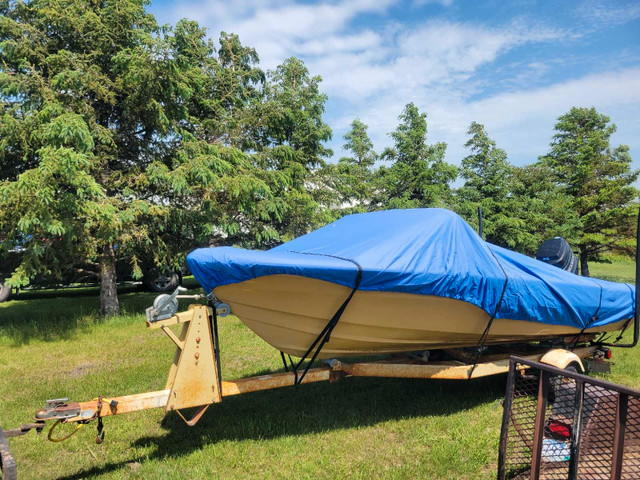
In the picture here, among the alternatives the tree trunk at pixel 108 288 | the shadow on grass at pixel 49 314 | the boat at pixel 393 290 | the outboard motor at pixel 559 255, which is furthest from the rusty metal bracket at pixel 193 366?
the tree trunk at pixel 108 288

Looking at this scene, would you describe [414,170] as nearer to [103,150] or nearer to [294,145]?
[294,145]

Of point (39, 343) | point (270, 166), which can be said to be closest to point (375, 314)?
point (39, 343)

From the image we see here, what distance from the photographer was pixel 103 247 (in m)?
9.27

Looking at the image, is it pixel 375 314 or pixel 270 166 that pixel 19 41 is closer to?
pixel 270 166

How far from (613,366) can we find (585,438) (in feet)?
12.5

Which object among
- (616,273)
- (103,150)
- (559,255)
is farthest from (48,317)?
(616,273)

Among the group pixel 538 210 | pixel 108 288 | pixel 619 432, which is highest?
pixel 538 210

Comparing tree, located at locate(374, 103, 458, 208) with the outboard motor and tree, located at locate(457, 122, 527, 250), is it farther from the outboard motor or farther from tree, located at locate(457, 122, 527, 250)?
the outboard motor

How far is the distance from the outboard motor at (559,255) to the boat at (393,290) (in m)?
1.54

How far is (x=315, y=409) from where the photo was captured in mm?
4785

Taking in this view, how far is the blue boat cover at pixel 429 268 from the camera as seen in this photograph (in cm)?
347

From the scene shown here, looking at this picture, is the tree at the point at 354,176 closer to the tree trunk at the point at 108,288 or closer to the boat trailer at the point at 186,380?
the tree trunk at the point at 108,288

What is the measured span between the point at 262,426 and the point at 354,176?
502 inches

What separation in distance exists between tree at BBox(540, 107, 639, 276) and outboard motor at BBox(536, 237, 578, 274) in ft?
52.9
